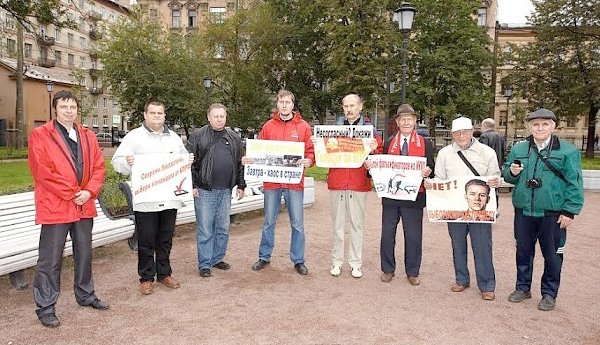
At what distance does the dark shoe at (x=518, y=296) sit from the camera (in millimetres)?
5348

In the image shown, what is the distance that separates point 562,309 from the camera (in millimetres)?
5156

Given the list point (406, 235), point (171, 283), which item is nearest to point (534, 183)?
point (406, 235)

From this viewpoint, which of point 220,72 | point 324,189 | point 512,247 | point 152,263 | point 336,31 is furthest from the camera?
point 220,72

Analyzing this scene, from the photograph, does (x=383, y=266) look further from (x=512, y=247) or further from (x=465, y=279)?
(x=512, y=247)

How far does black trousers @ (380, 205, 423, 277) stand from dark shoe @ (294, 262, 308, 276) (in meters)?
0.97

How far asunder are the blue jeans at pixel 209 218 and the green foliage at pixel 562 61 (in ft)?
92.6

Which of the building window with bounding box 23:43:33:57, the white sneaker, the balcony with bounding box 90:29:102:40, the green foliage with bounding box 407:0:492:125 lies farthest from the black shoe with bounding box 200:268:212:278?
the building window with bounding box 23:43:33:57

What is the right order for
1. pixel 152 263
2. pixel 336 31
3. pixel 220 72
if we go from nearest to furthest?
pixel 152 263 < pixel 336 31 < pixel 220 72

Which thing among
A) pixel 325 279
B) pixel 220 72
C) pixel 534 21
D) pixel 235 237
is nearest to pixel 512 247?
pixel 325 279

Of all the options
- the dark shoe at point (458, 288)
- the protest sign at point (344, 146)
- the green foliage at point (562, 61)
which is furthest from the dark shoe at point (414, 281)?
the green foliage at point (562, 61)

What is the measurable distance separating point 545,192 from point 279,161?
2.95 meters

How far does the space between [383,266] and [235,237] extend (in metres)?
3.06

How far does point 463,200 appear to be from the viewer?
5.46 m

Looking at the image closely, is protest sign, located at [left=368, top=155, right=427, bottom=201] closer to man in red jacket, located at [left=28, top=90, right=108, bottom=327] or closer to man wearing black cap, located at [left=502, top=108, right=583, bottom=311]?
man wearing black cap, located at [left=502, top=108, right=583, bottom=311]
